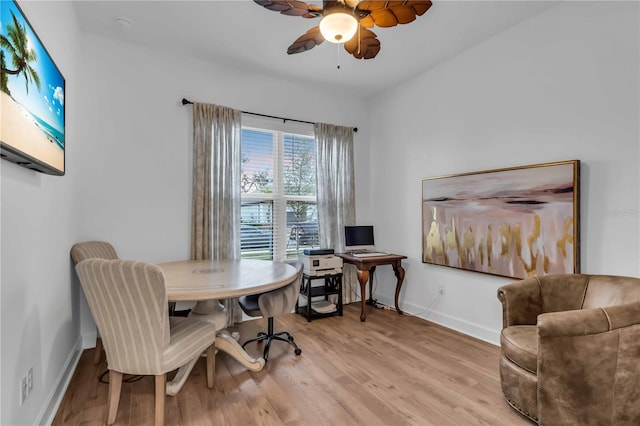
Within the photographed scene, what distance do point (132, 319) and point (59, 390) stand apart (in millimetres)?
953

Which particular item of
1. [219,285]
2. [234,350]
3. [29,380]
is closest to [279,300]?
[234,350]

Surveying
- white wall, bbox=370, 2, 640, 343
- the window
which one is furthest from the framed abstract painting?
the window

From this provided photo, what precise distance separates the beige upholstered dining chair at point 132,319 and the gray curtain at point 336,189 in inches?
99.5

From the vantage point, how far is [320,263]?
360cm

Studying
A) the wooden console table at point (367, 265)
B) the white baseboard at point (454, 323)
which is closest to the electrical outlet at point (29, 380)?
the wooden console table at point (367, 265)

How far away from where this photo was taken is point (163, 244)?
3184 mm

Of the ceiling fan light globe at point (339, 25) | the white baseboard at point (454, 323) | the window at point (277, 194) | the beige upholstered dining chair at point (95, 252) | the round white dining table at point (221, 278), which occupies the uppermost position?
the ceiling fan light globe at point (339, 25)

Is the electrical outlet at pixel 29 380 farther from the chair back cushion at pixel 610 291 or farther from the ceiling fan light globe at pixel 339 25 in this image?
the chair back cushion at pixel 610 291

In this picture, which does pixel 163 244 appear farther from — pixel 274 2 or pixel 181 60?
pixel 274 2

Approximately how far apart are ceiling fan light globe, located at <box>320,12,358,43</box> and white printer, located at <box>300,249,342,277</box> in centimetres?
232

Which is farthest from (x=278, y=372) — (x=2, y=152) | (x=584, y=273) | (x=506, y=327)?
(x=584, y=273)

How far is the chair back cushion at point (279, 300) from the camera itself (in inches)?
98.5

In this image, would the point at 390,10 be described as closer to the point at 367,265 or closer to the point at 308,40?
the point at 308,40

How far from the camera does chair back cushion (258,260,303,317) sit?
2502mm
